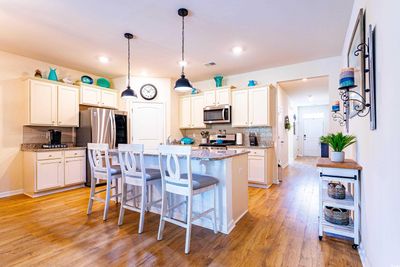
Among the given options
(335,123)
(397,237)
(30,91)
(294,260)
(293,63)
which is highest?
(293,63)

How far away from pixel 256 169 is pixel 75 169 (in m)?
3.79

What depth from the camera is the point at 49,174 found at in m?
3.82

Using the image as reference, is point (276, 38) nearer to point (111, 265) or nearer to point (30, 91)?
point (111, 265)

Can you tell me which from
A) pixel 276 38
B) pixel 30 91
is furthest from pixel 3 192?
pixel 276 38

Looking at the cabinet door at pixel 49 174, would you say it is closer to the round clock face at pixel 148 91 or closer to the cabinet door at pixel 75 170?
the cabinet door at pixel 75 170

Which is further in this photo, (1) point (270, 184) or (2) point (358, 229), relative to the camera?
(1) point (270, 184)

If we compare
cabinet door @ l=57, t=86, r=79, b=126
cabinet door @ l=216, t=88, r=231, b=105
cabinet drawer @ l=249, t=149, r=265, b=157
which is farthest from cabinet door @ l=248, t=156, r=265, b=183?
cabinet door @ l=57, t=86, r=79, b=126

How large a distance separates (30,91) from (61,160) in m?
1.41

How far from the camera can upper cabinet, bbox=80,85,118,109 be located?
15.2 feet

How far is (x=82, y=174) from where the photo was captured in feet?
14.2

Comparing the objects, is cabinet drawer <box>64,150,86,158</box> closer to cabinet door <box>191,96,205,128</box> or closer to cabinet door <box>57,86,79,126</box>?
cabinet door <box>57,86,79,126</box>

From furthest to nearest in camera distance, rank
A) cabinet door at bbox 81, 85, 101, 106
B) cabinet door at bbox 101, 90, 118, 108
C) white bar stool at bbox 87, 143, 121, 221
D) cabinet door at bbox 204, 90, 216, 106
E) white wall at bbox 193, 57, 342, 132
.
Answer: cabinet door at bbox 204, 90, 216, 106, cabinet door at bbox 101, 90, 118, 108, cabinet door at bbox 81, 85, 101, 106, white wall at bbox 193, 57, 342, 132, white bar stool at bbox 87, 143, 121, 221

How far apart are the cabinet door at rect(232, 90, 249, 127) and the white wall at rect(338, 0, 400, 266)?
9.88ft

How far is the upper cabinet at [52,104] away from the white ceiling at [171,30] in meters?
0.58
